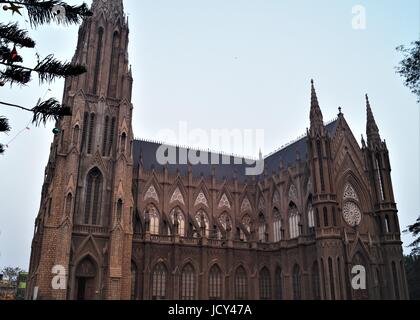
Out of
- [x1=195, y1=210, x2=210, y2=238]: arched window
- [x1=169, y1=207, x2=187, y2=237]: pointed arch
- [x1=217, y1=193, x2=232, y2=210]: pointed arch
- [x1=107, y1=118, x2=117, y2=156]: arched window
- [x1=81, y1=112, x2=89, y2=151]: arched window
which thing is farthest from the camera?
[x1=217, y1=193, x2=232, y2=210]: pointed arch

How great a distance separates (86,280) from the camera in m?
37.1

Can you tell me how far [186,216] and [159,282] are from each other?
9470 mm

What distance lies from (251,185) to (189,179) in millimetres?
9647

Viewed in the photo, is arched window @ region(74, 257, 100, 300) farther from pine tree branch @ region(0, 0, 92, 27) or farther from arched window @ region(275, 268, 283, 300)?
pine tree branch @ region(0, 0, 92, 27)

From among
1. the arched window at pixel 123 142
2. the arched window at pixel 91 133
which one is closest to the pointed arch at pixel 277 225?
the arched window at pixel 123 142

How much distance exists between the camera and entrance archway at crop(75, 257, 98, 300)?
36688 millimetres

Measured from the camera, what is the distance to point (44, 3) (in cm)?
642

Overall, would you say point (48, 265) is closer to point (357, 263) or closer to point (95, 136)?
point (95, 136)

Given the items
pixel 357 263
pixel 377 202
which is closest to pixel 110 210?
pixel 357 263

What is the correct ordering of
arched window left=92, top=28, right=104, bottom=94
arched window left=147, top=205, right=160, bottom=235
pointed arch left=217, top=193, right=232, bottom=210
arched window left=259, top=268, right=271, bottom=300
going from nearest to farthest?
arched window left=92, top=28, right=104, bottom=94 → arched window left=147, top=205, right=160, bottom=235 → arched window left=259, top=268, right=271, bottom=300 → pointed arch left=217, top=193, right=232, bottom=210

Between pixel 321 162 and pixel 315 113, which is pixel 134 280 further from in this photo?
pixel 315 113

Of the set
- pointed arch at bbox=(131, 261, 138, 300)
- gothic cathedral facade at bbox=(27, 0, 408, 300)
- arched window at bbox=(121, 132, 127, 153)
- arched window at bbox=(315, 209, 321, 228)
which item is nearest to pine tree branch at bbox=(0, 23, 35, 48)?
gothic cathedral facade at bbox=(27, 0, 408, 300)

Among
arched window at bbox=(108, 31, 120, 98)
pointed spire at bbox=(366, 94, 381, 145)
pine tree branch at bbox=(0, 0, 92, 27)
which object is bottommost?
pine tree branch at bbox=(0, 0, 92, 27)

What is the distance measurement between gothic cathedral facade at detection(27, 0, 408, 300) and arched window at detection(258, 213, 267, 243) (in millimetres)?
198
